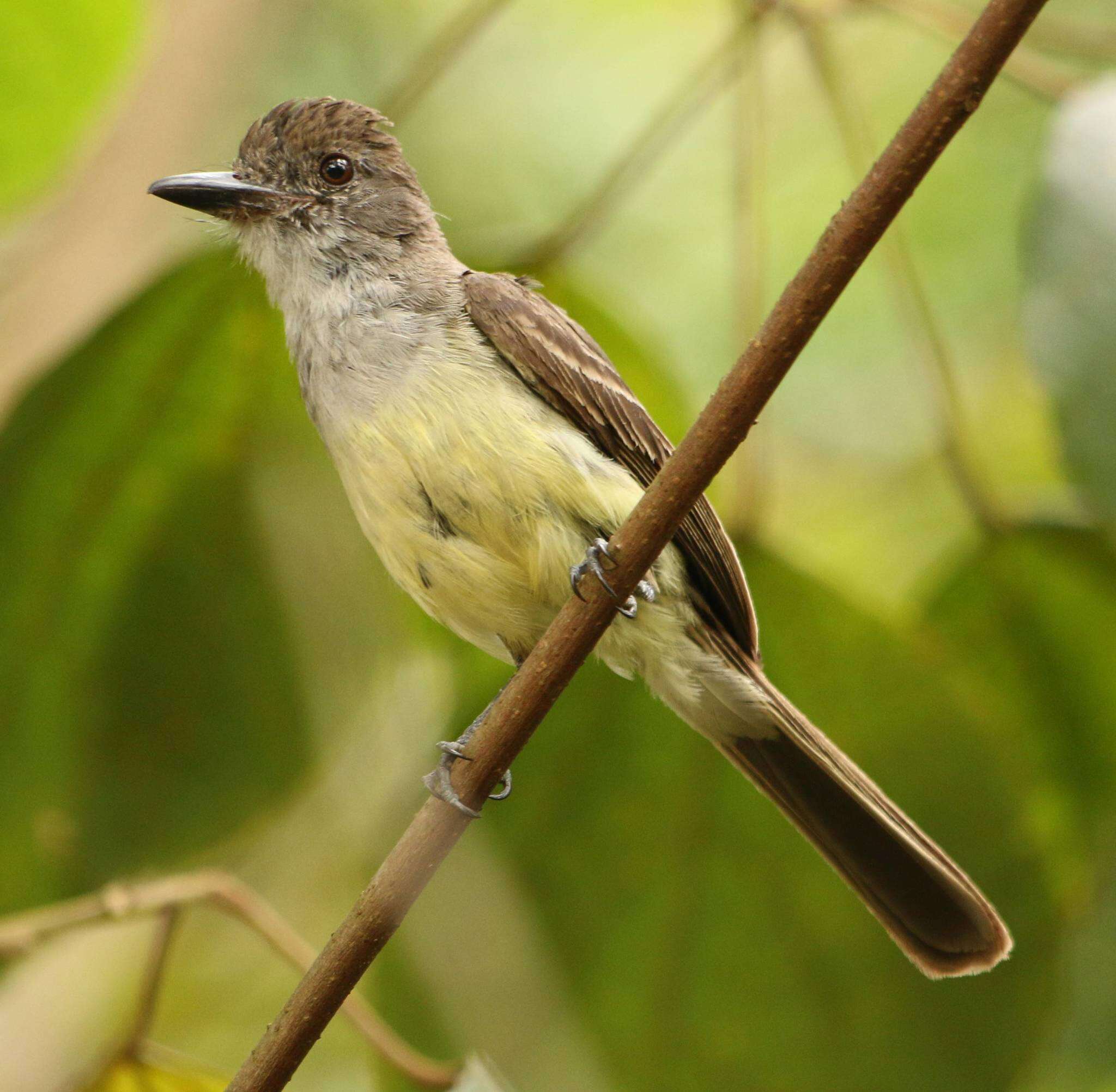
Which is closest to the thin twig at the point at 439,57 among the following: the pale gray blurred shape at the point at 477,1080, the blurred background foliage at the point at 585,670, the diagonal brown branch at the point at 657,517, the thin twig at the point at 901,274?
the blurred background foliage at the point at 585,670

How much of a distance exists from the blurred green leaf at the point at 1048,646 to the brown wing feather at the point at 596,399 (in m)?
0.56

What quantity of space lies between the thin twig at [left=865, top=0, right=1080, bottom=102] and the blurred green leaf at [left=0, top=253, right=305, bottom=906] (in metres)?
1.20

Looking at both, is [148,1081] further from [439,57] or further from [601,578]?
[439,57]

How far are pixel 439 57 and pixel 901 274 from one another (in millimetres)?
862

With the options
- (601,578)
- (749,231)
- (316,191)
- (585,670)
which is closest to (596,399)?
(749,231)

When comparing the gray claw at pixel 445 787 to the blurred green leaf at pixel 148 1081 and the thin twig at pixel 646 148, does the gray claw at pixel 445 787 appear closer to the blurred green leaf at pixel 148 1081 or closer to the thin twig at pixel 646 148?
the blurred green leaf at pixel 148 1081

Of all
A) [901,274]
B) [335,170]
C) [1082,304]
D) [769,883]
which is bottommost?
[769,883]

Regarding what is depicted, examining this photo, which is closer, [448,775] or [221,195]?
[448,775]

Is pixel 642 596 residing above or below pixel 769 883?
above

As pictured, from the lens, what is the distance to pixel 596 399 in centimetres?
233

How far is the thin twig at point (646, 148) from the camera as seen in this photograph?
243cm

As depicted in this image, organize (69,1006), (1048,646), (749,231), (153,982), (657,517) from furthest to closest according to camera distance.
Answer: (69,1006) → (1048,646) → (749,231) → (153,982) → (657,517)

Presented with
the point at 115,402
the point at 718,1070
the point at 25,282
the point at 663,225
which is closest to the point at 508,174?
the point at 663,225

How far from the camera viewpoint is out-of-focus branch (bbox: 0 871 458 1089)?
2.06 m
